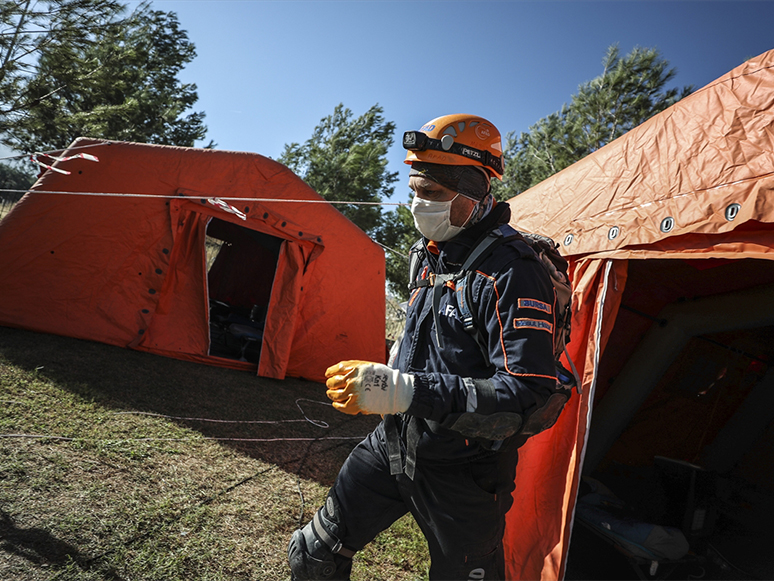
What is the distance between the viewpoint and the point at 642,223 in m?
2.48

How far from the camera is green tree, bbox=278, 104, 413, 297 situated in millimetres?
18812

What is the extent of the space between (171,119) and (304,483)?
1802 cm

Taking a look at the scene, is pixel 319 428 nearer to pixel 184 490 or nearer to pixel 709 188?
pixel 184 490

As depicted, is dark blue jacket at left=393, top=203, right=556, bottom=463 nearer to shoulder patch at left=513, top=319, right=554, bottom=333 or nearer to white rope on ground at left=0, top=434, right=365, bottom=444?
shoulder patch at left=513, top=319, right=554, bottom=333

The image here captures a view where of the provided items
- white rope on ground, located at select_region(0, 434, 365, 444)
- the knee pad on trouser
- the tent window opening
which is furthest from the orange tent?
the knee pad on trouser

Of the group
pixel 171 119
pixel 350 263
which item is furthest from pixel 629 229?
pixel 171 119

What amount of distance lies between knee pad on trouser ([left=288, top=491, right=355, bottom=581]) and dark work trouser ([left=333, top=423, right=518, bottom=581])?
4 centimetres

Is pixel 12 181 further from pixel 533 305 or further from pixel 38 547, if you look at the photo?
pixel 533 305

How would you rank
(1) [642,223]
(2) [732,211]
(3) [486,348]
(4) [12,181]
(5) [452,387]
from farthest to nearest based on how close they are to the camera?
1. (4) [12,181]
2. (1) [642,223]
3. (2) [732,211]
4. (3) [486,348]
5. (5) [452,387]

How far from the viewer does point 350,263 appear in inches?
275

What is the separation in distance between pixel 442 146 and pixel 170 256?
4.99 meters

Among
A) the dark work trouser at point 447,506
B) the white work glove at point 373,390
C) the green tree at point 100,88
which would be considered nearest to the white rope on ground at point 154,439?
the dark work trouser at point 447,506

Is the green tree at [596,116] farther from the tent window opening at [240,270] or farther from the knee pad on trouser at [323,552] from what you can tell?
the knee pad on trouser at [323,552]

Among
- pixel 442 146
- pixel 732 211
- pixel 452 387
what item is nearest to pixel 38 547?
pixel 452 387
